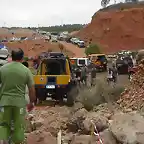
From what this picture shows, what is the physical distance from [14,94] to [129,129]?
2221 millimetres

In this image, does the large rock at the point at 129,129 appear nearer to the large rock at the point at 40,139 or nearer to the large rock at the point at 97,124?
the large rock at the point at 97,124

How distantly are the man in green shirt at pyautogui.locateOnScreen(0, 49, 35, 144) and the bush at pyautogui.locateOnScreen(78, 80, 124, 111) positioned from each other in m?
8.03

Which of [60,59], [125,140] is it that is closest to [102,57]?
[60,59]

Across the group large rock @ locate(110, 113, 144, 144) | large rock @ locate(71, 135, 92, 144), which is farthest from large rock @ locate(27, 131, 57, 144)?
large rock @ locate(110, 113, 144, 144)

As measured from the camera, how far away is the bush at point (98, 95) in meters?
15.2

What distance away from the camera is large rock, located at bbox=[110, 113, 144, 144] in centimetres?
755

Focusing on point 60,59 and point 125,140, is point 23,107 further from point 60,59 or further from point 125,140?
point 60,59

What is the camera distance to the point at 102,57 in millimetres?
42750

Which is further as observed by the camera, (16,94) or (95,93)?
(95,93)

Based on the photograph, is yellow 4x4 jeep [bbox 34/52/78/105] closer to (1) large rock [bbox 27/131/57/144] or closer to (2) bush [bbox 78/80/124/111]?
(2) bush [bbox 78/80/124/111]

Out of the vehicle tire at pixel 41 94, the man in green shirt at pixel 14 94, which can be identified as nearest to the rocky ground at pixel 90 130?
the man in green shirt at pixel 14 94

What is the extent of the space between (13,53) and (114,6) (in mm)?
100127

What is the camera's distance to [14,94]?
21.4ft

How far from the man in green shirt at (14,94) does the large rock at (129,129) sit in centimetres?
187
